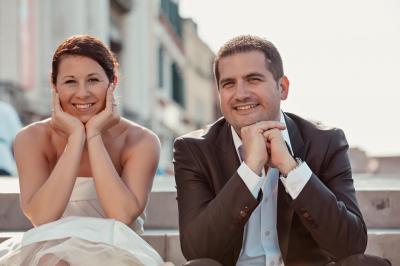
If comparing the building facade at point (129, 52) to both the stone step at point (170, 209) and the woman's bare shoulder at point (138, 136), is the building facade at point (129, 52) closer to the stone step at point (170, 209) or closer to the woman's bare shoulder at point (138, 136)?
the stone step at point (170, 209)

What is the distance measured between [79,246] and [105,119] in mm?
786

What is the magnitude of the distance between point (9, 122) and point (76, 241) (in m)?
4.12

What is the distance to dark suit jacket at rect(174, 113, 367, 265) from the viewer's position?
282cm

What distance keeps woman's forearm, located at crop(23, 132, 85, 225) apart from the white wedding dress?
0.20 m

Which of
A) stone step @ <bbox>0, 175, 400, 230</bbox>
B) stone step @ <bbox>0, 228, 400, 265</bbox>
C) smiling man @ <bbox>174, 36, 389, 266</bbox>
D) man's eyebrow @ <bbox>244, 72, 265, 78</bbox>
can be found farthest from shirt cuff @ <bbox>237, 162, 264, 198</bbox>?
stone step @ <bbox>0, 175, 400, 230</bbox>

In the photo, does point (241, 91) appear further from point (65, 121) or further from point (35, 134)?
point (35, 134)

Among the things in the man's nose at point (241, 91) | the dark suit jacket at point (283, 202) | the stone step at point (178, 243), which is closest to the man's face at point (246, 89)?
the man's nose at point (241, 91)

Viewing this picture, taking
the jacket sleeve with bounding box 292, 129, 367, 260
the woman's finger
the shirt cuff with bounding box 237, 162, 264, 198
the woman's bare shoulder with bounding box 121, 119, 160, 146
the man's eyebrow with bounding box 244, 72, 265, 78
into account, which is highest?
the man's eyebrow with bounding box 244, 72, 265, 78

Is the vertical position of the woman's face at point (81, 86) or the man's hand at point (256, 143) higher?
the woman's face at point (81, 86)

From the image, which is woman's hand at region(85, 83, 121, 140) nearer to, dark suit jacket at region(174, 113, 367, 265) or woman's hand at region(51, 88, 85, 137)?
woman's hand at region(51, 88, 85, 137)

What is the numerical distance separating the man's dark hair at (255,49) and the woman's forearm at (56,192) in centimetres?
79

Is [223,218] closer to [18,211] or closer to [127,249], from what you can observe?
[127,249]

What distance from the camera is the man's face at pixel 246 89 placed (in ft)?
10.1

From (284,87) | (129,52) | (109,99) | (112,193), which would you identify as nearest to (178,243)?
(112,193)
